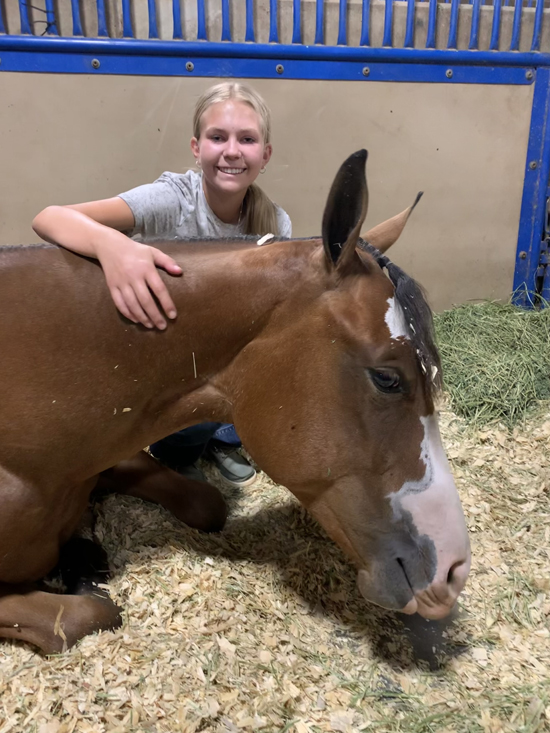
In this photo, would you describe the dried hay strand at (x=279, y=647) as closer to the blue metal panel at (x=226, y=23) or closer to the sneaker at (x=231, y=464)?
the sneaker at (x=231, y=464)

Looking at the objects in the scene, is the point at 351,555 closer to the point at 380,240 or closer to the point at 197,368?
the point at 197,368

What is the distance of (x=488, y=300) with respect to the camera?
3.13 metres

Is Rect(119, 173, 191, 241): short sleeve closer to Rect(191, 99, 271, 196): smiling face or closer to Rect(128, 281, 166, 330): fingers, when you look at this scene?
Rect(191, 99, 271, 196): smiling face

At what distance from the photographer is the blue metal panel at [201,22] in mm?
2317

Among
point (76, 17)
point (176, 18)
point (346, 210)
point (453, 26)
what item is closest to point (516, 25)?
point (453, 26)

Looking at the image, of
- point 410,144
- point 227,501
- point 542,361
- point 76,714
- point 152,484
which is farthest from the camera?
point 410,144

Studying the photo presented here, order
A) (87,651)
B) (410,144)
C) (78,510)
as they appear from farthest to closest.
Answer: (410,144) < (78,510) < (87,651)

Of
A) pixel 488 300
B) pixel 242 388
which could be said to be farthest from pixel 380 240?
pixel 488 300

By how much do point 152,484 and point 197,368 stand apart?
680 millimetres

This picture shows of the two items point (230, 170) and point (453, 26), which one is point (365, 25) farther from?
point (230, 170)

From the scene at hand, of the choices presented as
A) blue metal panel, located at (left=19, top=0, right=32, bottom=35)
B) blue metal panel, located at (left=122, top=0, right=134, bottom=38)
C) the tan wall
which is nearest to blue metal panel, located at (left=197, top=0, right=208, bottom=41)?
the tan wall

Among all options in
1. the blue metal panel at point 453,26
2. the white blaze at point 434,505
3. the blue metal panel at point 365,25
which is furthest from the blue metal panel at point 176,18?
the white blaze at point 434,505

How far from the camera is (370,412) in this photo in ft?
3.44

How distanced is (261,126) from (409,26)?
1.44 metres
